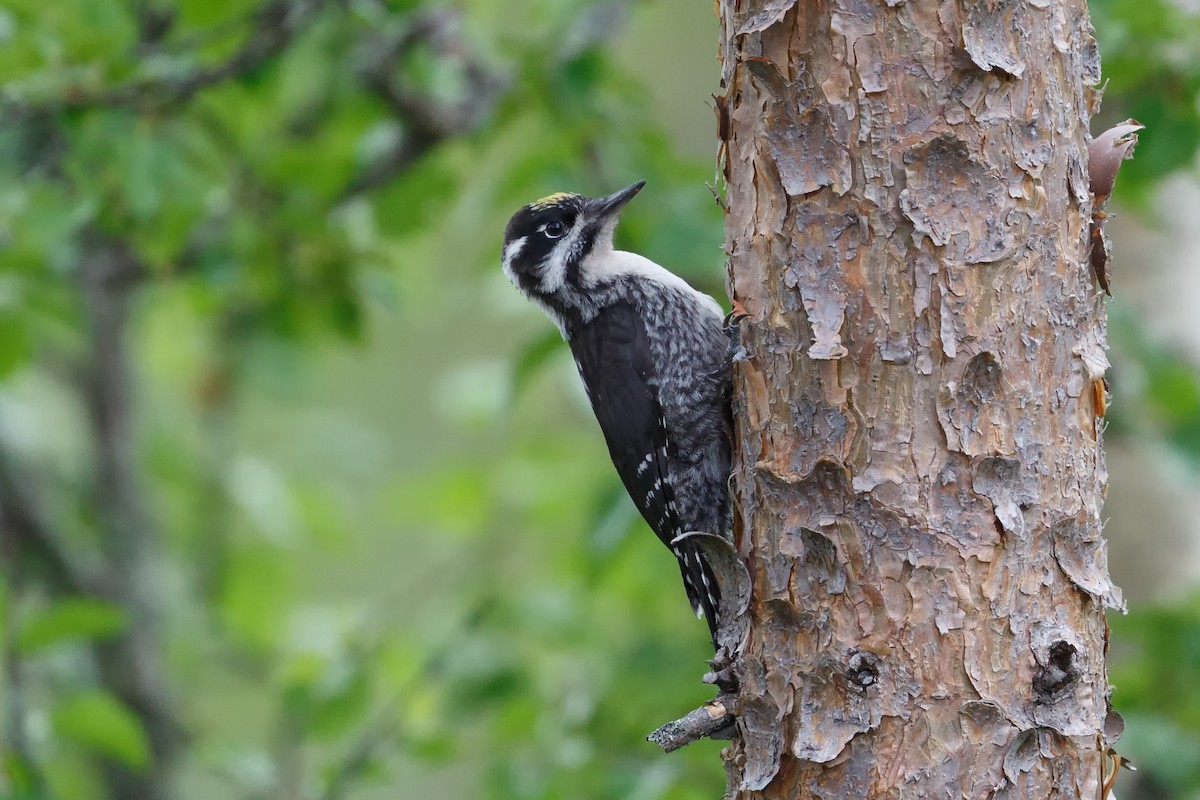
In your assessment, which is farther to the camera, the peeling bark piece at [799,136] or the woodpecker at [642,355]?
the woodpecker at [642,355]

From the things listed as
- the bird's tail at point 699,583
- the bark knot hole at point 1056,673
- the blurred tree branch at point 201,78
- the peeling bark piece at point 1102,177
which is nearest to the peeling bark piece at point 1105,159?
the peeling bark piece at point 1102,177

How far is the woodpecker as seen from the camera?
3.18 meters

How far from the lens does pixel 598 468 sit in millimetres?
4793

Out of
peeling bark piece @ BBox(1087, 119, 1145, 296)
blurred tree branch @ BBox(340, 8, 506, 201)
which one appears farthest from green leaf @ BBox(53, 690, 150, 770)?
peeling bark piece @ BBox(1087, 119, 1145, 296)

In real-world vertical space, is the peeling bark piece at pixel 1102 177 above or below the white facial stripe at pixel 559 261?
below

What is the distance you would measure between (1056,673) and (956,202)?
728 millimetres

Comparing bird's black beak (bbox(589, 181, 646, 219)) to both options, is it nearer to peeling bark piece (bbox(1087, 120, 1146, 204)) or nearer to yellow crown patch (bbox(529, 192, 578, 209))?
yellow crown patch (bbox(529, 192, 578, 209))

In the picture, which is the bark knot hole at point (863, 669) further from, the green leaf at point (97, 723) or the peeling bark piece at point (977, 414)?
the green leaf at point (97, 723)

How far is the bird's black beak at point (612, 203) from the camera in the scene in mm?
3357

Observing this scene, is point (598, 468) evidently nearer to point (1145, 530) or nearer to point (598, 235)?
point (598, 235)

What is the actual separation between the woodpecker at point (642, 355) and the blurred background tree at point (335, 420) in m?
0.11

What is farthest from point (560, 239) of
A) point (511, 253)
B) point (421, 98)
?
point (421, 98)

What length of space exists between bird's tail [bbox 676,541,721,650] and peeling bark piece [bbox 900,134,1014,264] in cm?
116

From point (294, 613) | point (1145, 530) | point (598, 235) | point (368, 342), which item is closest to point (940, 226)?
point (598, 235)
